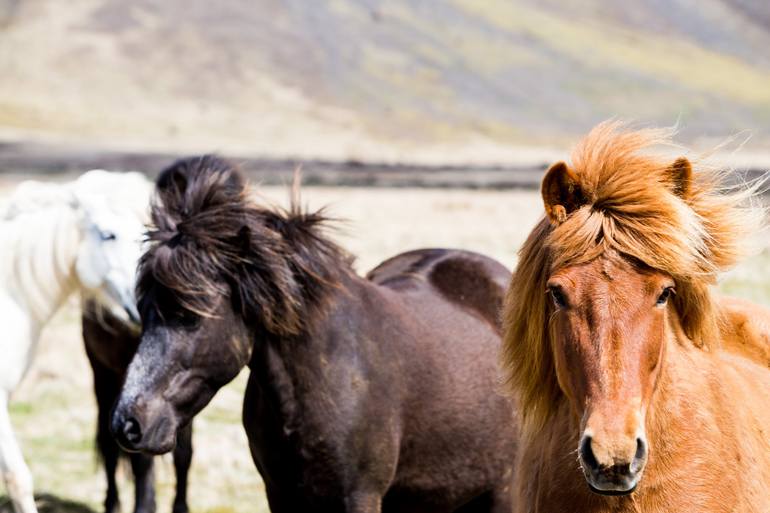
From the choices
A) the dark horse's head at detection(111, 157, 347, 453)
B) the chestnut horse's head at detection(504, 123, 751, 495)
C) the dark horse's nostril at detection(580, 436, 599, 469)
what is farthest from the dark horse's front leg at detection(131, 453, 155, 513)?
the dark horse's nostril at detection(580, 436, 599, 469)

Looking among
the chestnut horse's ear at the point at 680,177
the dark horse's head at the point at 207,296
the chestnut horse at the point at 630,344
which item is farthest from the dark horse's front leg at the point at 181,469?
the chestnut horse's ear at the point at 680,177

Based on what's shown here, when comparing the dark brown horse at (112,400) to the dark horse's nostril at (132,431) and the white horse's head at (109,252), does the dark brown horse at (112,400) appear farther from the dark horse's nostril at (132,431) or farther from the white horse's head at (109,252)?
the dark horse's nostril at (132,431)

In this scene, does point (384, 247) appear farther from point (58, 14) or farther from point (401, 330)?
point (58, 14)

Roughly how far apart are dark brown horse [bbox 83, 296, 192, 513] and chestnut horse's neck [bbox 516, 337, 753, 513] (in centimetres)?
299

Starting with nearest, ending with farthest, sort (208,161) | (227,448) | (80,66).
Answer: (208,161)
(227,448)
(80,66)

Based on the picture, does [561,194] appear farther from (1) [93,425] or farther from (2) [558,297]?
(1) [93,425]

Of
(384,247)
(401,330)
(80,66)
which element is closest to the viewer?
(401,330)

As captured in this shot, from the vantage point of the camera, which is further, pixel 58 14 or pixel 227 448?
pixel 58 14

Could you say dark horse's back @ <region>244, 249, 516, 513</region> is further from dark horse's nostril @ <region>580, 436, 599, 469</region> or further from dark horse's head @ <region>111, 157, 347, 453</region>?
dark horse's nostril @ <region>580, 436, 599, 469</region>

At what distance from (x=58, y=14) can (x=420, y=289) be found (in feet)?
134

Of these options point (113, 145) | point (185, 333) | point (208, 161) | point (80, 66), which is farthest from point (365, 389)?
point (80, 66)

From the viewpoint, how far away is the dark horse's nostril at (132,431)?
395 cm

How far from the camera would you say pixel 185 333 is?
4016mm

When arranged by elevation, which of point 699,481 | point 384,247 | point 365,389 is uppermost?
point 699,481
